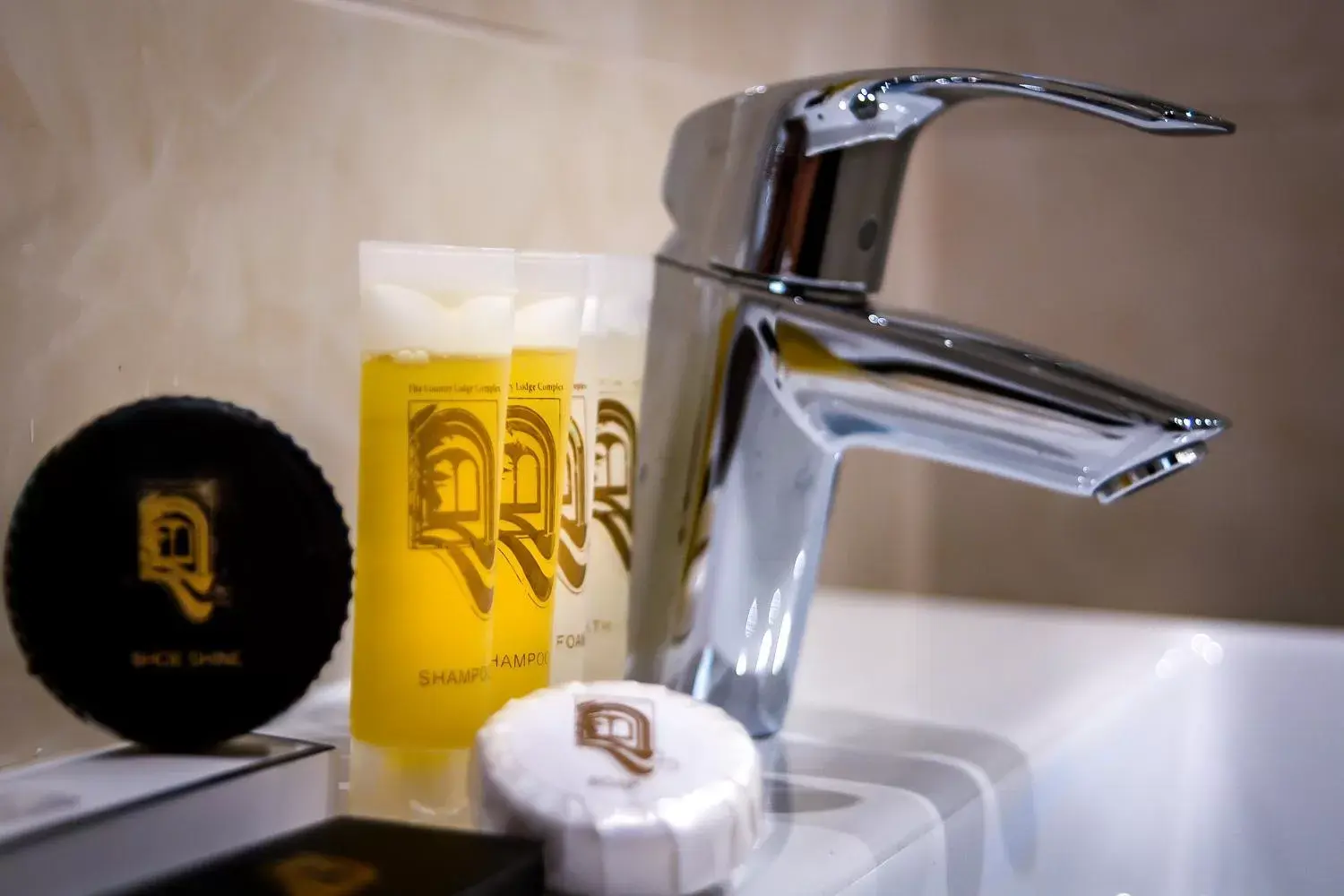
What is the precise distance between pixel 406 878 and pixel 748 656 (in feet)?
0.68

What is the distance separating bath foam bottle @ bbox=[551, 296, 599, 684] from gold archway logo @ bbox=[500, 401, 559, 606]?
0.01 metres

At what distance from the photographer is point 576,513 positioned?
1.37ft

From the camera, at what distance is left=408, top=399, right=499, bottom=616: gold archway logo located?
358mm

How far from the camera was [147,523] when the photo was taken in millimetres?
311

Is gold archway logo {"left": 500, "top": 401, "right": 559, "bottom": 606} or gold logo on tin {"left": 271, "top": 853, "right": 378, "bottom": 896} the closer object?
gold logo on tin {"left": 271, "top": 853, "right": 378, "bottom": 896}

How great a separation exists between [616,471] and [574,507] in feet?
0.13

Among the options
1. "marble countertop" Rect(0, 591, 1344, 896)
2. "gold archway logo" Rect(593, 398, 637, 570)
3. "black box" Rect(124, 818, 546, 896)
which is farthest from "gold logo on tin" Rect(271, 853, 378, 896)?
"gold archway logo" Rect(593, 398, 637, 570)

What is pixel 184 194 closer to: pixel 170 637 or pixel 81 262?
pixel 81 262

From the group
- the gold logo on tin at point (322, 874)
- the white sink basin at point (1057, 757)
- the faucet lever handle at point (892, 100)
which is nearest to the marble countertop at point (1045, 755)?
the white sink basin at point (1057, 757)

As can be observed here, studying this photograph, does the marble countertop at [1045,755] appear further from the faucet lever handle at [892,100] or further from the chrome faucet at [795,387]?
the faucet lever handle at [892,100]

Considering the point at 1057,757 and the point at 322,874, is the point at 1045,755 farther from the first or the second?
the point at 322,874

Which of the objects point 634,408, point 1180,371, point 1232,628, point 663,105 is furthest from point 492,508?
point 1180,371

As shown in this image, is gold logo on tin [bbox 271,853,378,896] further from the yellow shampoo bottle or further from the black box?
the yellow shampoo bottle

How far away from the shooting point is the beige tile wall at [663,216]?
1.20 feet
